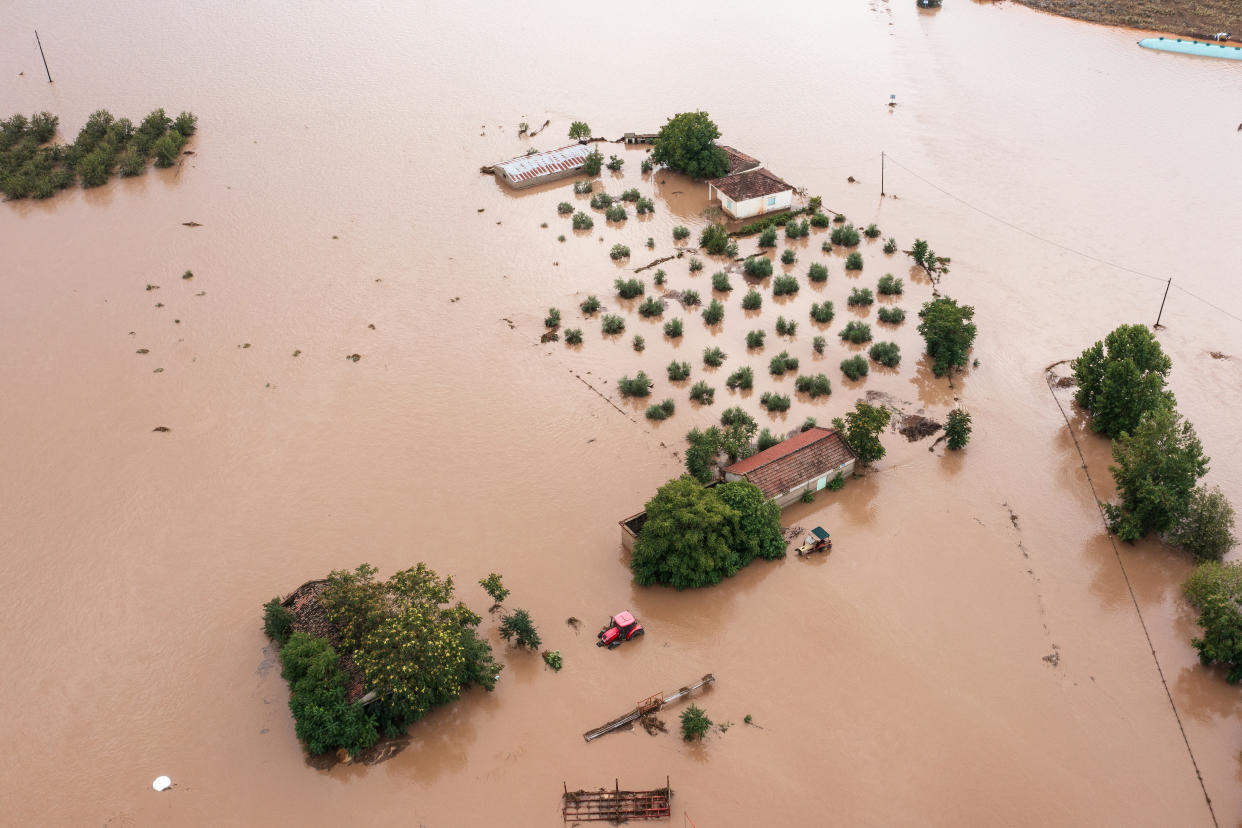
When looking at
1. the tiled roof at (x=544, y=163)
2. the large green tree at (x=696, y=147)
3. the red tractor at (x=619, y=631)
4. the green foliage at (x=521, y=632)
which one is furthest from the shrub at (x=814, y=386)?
the tiled roof at (x=544, y=163)

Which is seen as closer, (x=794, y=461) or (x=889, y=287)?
(x=794, y=461)

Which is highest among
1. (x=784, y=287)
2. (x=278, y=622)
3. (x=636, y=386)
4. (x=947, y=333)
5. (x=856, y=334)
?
(x=947, y=333)

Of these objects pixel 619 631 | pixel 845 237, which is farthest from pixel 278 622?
pixel 845 237

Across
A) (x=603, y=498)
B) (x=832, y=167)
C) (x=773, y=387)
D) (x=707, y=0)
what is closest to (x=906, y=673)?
(x=603, y=498)

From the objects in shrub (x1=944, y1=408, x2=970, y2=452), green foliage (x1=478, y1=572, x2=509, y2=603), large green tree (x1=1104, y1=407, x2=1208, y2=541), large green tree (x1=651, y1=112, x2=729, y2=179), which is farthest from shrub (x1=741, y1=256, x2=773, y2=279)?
green foliage (x1=478, y1=572, x2=509, y2=603)

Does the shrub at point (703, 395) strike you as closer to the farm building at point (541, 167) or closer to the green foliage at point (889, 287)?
the green foliage at point (889, 287)

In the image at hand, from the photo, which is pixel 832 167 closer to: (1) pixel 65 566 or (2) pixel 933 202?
(2) pixel 933 202

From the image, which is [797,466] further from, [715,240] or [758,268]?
[715,240]
